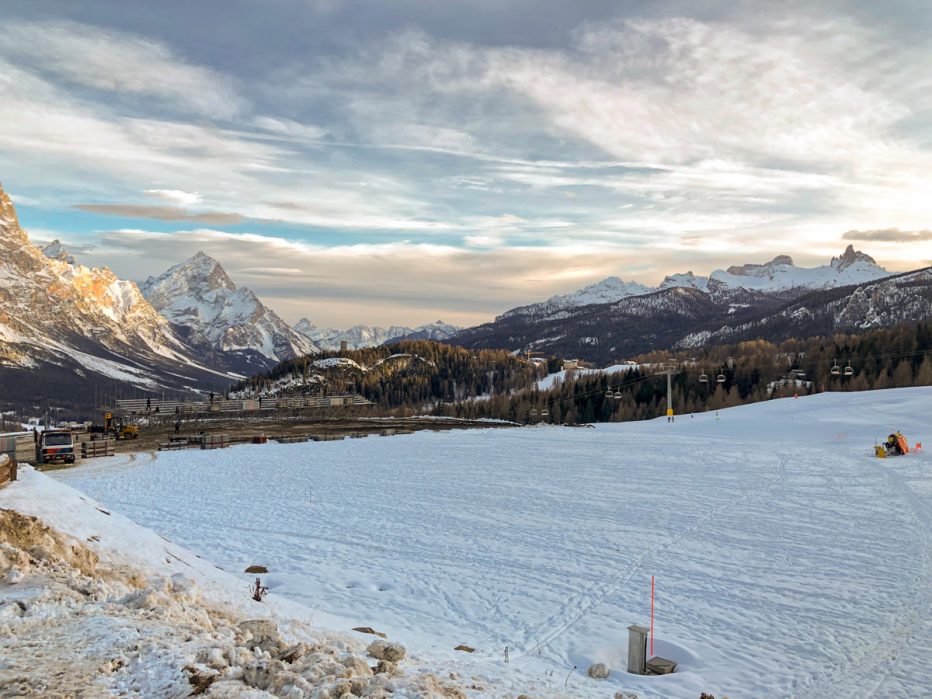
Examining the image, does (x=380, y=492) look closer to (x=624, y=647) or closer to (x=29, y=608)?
(x=624, y=647)

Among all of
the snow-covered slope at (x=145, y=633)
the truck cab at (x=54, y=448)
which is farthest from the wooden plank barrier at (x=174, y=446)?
the snow-covered slope at (x=145, y=633)

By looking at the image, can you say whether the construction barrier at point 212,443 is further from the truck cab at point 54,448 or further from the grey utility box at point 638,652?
the grey utility box at point 638,652

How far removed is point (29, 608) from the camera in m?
9.55

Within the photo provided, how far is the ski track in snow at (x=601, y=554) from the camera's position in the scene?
12.6m

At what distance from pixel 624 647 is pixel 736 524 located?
12.9 metres

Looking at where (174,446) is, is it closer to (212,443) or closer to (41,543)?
(212,443)

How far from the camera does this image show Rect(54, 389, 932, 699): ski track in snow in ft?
41.3

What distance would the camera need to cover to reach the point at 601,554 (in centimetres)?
2006

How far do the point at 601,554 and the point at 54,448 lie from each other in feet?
133

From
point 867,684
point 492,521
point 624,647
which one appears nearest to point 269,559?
point 492,521

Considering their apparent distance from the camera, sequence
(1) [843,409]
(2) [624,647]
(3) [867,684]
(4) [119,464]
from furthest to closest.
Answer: (1) [843,409]
(4) [119,464]
(2) [624,647]
(3) [867,684]

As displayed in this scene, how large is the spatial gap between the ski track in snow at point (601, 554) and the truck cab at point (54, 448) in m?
4.22

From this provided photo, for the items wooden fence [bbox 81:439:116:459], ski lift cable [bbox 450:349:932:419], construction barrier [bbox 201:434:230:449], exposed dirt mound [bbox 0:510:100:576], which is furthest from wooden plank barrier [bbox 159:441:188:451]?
ski lift cable [bbox 450:349:932:419]

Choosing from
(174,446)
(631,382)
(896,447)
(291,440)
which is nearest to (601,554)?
(896,447)
